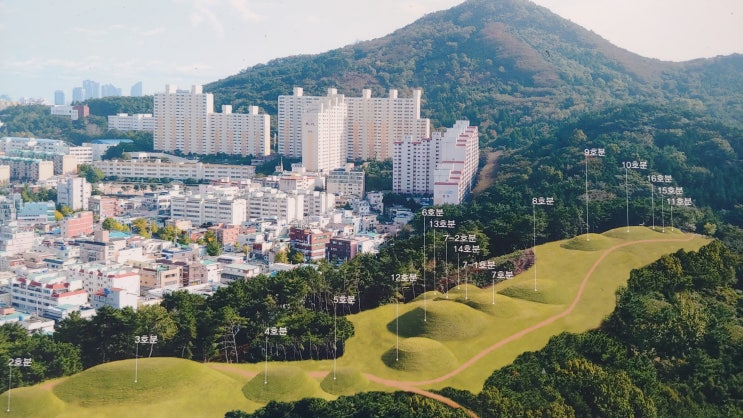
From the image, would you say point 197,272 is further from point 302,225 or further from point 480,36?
point 480,36

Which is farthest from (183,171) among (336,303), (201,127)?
(336,303)

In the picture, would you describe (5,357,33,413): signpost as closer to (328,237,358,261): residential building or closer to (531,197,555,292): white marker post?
(531,197,555,292): white marker post

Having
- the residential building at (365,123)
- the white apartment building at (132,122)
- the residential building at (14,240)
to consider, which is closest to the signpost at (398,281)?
the residential building at (14,240)

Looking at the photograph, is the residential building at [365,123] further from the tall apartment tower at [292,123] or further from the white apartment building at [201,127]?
the white apartment building at [201,127]

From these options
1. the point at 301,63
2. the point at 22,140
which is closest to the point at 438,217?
the point at 22,140

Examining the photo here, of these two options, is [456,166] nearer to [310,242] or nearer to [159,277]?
[310,242]

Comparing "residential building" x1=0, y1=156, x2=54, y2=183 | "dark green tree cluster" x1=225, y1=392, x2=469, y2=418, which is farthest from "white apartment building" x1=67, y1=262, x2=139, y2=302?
"residential building" x1=0, y1=156, x2=54, y2=183

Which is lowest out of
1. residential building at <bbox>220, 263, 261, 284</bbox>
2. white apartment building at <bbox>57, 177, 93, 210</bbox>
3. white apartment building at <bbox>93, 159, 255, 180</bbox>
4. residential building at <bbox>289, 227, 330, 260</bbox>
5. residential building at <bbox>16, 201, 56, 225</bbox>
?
residential building at <bbox>220, 263, 261, 284</bbox>
